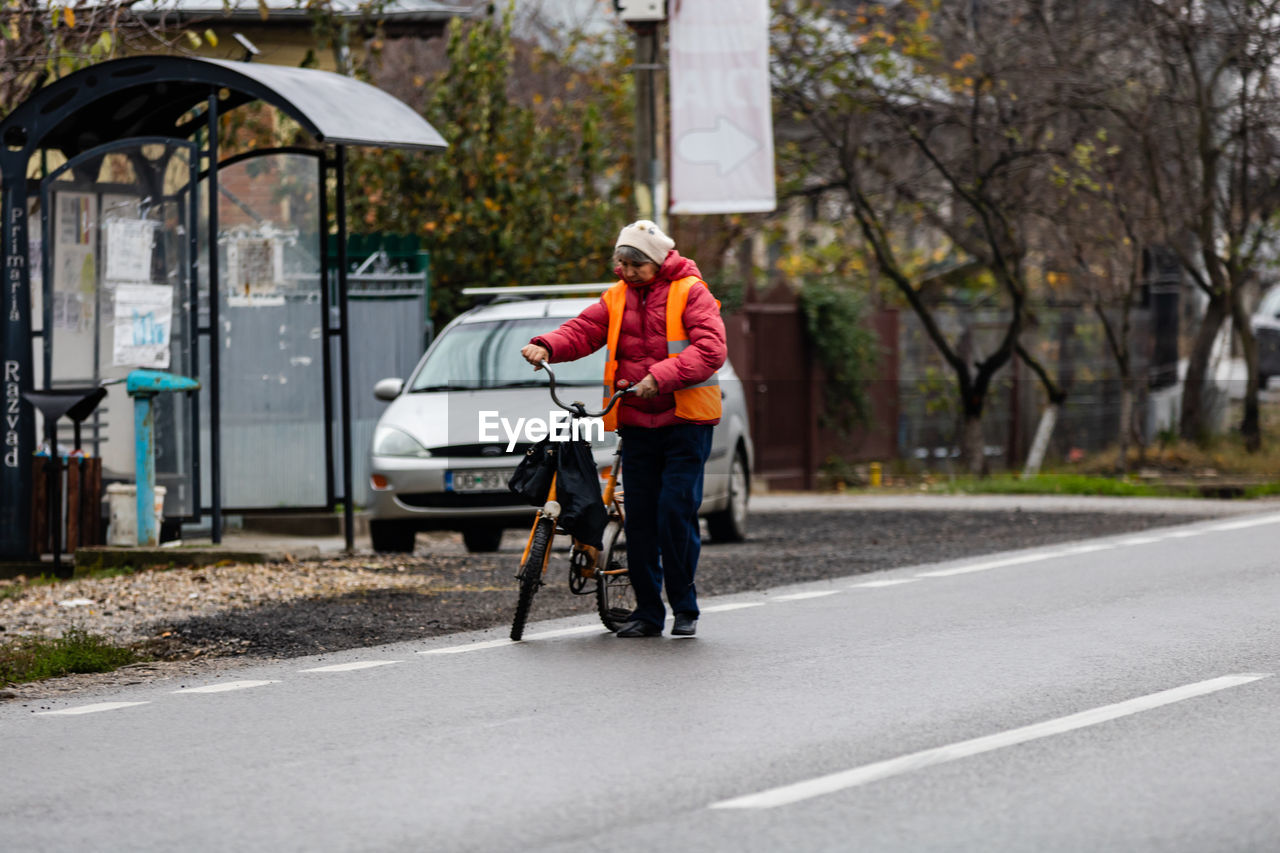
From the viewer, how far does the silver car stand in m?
13.6

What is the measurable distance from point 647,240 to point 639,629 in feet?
5.94

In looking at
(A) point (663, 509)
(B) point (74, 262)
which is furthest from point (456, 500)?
(A) point (663, 509)

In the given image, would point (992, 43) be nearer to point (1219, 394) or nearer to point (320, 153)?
point (1219, 394)

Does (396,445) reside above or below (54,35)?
below

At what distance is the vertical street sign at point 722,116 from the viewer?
16719 millimetres

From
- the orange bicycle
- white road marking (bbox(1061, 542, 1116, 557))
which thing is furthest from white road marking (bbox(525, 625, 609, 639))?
white road marking (bbox(1061, 542, 1116, 557))

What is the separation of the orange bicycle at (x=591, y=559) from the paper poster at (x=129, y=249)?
4.74 m

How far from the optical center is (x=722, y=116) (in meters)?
16.8

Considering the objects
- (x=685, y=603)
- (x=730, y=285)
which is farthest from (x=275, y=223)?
(x=730, y=285)

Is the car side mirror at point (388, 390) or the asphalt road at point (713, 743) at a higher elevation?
the car side mirror at point (388, 390)

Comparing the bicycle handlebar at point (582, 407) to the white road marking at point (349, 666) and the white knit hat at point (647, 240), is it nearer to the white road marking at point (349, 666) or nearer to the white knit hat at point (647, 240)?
the white knit hat at point (647, 240)

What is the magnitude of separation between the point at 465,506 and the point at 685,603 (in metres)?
4.23

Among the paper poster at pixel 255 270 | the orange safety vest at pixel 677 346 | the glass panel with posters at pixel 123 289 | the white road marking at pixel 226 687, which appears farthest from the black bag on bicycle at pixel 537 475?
the paper poster at pixel 255 270

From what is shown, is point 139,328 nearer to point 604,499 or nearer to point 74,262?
point 74,262
